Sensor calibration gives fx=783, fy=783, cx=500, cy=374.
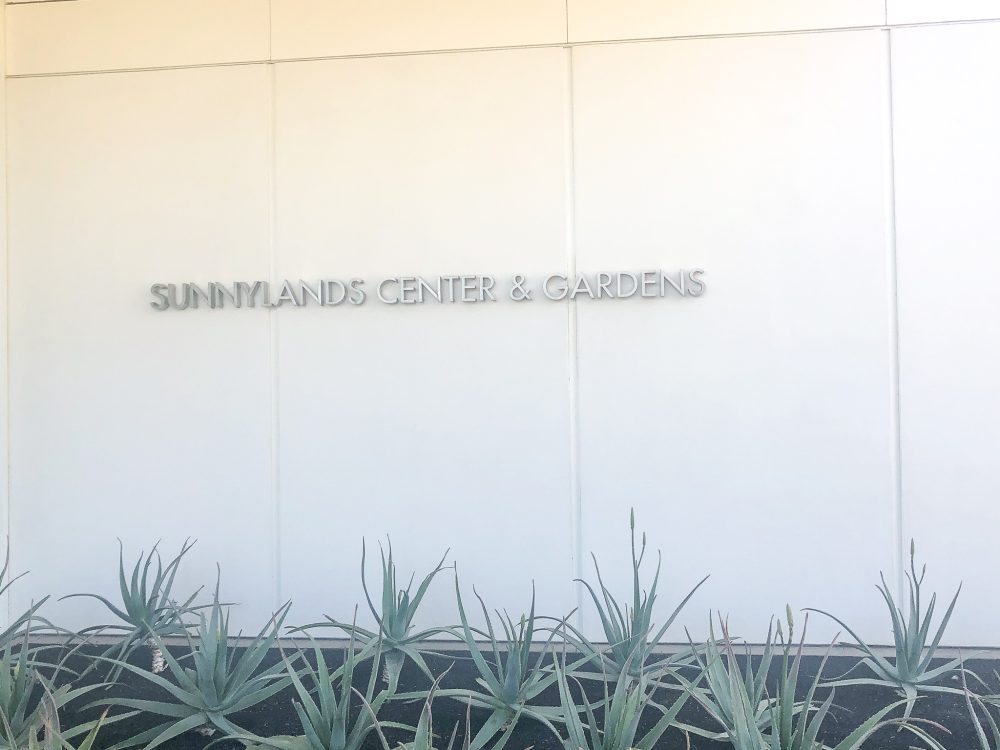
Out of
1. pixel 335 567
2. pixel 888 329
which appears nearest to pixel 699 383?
pixel 888 329

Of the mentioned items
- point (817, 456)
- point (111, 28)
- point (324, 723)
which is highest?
point (111, 28)

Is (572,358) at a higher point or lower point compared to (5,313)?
lower

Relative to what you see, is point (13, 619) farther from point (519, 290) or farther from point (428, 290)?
point (519, 290)

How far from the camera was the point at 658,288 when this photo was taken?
4.78 m

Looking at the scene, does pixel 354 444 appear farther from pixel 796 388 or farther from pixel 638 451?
pixel 796 388

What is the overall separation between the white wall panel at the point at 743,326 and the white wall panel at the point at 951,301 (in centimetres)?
17

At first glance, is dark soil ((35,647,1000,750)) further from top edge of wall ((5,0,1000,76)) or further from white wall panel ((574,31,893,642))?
top edge of wall ((5,0,1000,76))

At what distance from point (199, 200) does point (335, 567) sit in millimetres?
2516

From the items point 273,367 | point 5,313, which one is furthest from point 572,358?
point 5,313

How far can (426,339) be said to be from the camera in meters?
4.94

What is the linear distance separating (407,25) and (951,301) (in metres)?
3.73

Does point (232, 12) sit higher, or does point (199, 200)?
point (232, 12)

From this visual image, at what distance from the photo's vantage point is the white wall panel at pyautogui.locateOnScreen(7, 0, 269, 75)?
16.5ft

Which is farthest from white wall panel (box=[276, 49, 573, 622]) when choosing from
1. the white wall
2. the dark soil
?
the dark soil
